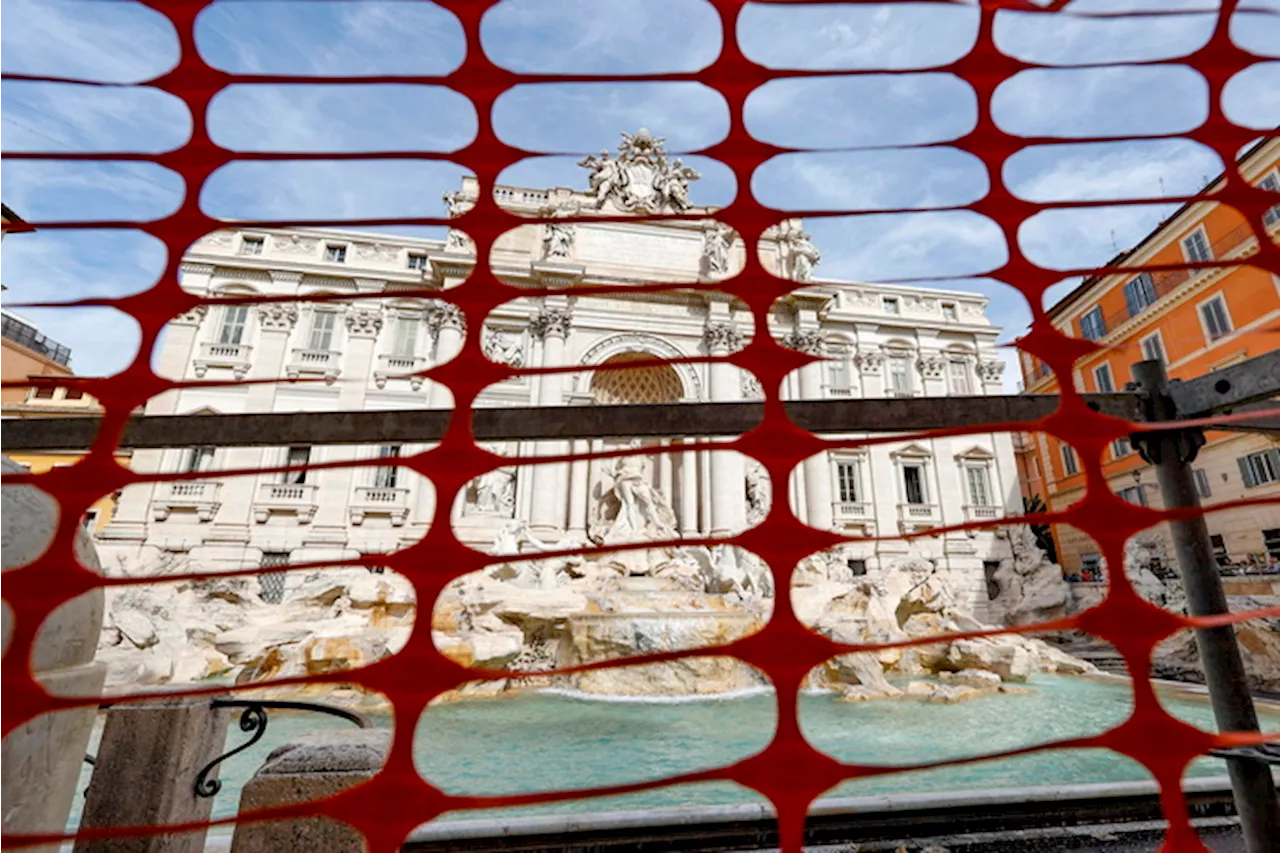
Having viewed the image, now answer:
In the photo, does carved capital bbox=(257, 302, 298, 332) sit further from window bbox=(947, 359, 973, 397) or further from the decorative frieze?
window bbox=(947, 359, 973, 397)

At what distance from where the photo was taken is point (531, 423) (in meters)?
1.68

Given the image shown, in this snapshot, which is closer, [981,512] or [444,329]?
[444,329]

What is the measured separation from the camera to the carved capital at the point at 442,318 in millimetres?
16297

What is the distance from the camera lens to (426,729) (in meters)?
6.05

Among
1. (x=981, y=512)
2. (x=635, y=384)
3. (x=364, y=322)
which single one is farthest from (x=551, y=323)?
(x=981, y=512)

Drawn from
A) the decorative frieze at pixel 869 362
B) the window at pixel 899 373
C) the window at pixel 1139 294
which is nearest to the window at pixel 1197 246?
the window at pixel 1139 294

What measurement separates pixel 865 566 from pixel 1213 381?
16887 mm

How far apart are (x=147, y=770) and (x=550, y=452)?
41.2ft

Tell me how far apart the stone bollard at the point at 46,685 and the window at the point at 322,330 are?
1759 cm

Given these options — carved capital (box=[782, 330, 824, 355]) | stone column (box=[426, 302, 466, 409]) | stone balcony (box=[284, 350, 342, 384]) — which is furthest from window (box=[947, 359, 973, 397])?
stone balcony (box=[284, 350, 342, 384])

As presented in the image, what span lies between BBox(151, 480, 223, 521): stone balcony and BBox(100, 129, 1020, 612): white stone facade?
0.05m

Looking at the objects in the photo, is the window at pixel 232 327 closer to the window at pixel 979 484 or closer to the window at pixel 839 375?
the window at pixel 839 375

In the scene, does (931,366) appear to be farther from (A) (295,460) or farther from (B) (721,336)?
(A) (295,460)

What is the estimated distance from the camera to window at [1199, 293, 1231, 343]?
568 inches
